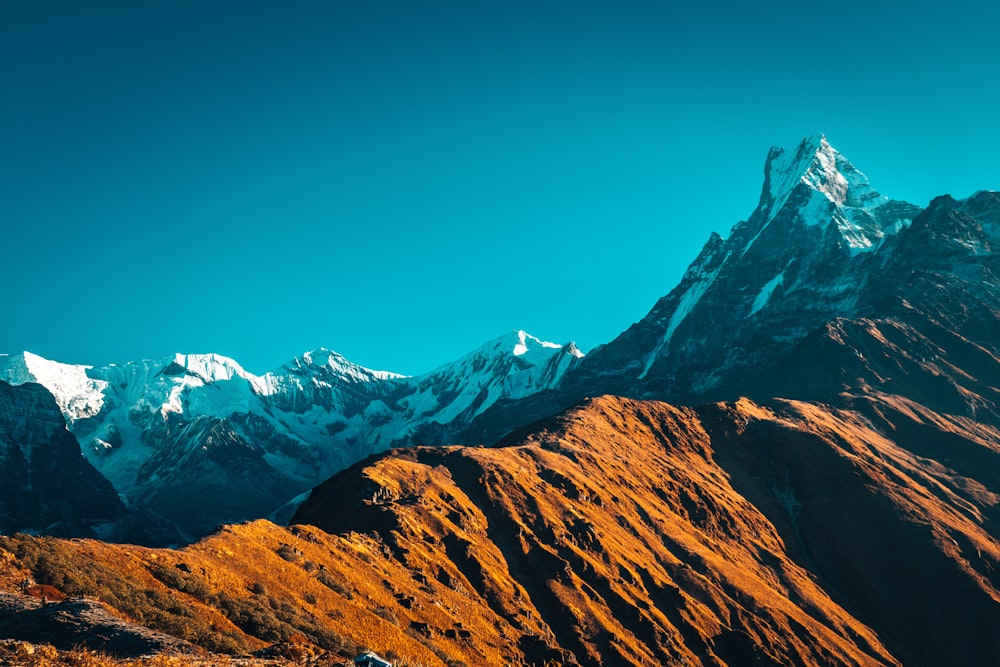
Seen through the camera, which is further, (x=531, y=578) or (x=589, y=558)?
(x=589, y=558)

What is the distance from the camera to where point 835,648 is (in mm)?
155375

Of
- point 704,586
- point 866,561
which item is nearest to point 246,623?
point 704,586

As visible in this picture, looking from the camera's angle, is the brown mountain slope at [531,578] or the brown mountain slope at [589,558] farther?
the brown mountain slope at [589,558]

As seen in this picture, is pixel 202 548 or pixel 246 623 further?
pixel 202 548

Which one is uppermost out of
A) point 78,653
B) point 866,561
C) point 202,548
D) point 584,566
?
point 866,561

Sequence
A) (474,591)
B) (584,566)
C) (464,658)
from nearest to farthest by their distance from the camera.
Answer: (464,658), (474,591), (584,566)

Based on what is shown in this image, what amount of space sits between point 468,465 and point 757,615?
205 ft

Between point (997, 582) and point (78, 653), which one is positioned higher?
point (997, 582)

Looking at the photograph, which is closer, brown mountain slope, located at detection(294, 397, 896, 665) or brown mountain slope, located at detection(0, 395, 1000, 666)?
brown mountain slope, located at detection(0, 395, 1000, 666)

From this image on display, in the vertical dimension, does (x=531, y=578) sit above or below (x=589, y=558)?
below

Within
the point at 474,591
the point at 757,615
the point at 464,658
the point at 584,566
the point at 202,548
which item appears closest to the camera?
the point at 202,548

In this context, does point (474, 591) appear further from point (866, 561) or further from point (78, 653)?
point (866, 561)

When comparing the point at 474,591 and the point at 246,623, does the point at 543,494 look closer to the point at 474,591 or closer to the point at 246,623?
the point at 474,591

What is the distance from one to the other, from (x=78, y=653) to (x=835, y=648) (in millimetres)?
156051
